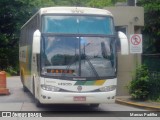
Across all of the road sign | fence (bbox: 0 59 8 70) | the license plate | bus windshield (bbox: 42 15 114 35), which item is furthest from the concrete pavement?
fence (bbox: 0 59 8 70)

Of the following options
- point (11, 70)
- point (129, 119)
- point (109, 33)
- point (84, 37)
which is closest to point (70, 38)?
point (84, 37)

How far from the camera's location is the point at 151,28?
30484mm

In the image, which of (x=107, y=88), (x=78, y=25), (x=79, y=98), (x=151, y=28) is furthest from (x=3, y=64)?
(x=79, y=98)

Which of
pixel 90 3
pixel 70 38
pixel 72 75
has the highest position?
pixel 90 3

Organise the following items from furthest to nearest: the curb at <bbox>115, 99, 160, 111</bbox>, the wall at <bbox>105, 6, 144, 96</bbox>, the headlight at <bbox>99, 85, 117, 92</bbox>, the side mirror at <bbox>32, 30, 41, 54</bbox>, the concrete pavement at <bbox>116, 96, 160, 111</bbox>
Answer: the wall at <bbox>105, 6, 144, 96</bbox>, the concrete pavement at <bbox>116, 96, 160, 111</bbox>, the curb at <bbox>115, 99, 160, 111</bbox>, the headlight at <bbox>99, 85, 117, 92</bbox>, the side mirror at <bbox>32, 30, 41, 54</bbox>

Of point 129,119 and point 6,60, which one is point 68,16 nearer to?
point 129,119

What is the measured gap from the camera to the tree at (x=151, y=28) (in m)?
29.9

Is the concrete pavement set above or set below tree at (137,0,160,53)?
below

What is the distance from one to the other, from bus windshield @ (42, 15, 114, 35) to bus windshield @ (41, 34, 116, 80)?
0.90 feet

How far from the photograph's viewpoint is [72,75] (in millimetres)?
14648

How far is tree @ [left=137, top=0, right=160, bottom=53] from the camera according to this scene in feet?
98.1

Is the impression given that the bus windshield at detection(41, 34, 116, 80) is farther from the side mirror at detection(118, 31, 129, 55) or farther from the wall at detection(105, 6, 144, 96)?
the wall at detection(105, 6, 144, 96)

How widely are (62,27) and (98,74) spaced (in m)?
2.06

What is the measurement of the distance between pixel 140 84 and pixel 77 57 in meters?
4.86
